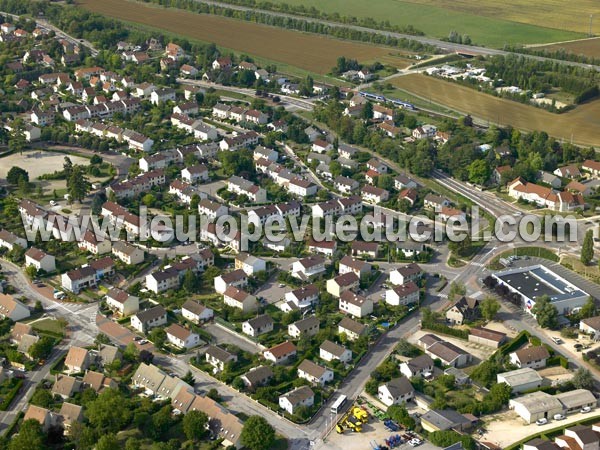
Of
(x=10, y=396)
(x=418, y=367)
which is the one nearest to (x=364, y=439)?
(x=418, y=367)

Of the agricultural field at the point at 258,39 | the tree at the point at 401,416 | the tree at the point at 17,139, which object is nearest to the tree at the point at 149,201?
the tree at the point at 17,139

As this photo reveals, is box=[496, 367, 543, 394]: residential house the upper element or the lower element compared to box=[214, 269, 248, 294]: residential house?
upper

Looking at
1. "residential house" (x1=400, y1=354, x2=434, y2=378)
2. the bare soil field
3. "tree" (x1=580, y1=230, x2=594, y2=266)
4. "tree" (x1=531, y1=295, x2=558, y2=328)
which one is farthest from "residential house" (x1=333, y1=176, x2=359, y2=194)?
the bare soil field

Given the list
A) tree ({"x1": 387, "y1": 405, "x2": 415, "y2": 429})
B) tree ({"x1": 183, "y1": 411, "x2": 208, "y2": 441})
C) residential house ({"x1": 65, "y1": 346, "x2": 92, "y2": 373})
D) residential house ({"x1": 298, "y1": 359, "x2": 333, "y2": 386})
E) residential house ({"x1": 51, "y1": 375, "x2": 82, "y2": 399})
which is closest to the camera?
tree ({"x1": 183, "y1": 411, "x2": 208, "y2": 441})

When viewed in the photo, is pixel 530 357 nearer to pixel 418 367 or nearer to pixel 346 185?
pixel 418 367

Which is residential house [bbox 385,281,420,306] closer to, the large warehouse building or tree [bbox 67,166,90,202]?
the large warehouse building

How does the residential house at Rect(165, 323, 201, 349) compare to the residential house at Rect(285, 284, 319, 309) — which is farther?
the residential house at Rect(285, 284, 319, 309)

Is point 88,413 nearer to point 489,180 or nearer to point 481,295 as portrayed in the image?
point 481,295
